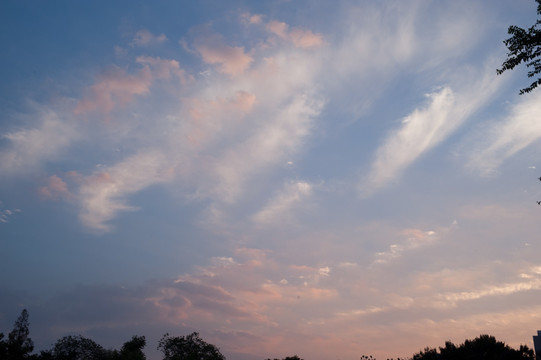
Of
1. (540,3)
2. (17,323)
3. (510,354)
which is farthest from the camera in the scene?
(17,323)

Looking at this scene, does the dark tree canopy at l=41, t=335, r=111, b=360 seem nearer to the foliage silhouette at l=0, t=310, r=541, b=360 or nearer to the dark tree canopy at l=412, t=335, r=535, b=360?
the foliage silhouette at l=0, t=310, r=541, b=360

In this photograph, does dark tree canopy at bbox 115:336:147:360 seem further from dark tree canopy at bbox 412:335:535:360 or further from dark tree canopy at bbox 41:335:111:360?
dark tree canopy at bbox 412:335:535:360

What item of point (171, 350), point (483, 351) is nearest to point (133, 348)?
point (171, 350)

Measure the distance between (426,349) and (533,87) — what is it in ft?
217

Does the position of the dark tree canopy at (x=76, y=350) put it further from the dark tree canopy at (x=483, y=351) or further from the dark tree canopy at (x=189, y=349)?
the dark tree canopy at (x=483, y=351)

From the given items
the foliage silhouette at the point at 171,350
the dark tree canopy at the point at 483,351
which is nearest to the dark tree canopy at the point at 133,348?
the foliage silhouette at the point at 171,350

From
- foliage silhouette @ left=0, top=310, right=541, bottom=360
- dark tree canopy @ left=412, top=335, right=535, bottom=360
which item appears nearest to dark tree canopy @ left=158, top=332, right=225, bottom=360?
foliage silhouette @ left=0, top=310, right=541, bottom=360

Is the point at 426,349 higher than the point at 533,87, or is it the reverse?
the point at 533,87

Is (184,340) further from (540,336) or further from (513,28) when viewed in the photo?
(513,28)

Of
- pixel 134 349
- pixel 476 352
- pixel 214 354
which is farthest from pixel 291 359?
pixel 476 352

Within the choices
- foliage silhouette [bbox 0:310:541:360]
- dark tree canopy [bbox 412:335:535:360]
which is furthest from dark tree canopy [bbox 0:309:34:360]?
dark tree canopy [bbox 412:335:535:360]

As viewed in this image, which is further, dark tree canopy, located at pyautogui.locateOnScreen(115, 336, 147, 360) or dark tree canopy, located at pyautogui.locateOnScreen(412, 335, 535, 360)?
dark tree canopy, located at pyautogui.locateOnScreen(115, 336, 147, 360)

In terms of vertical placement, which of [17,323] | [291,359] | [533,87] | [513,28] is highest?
[513,28]

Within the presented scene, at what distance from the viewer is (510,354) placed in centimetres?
5656
